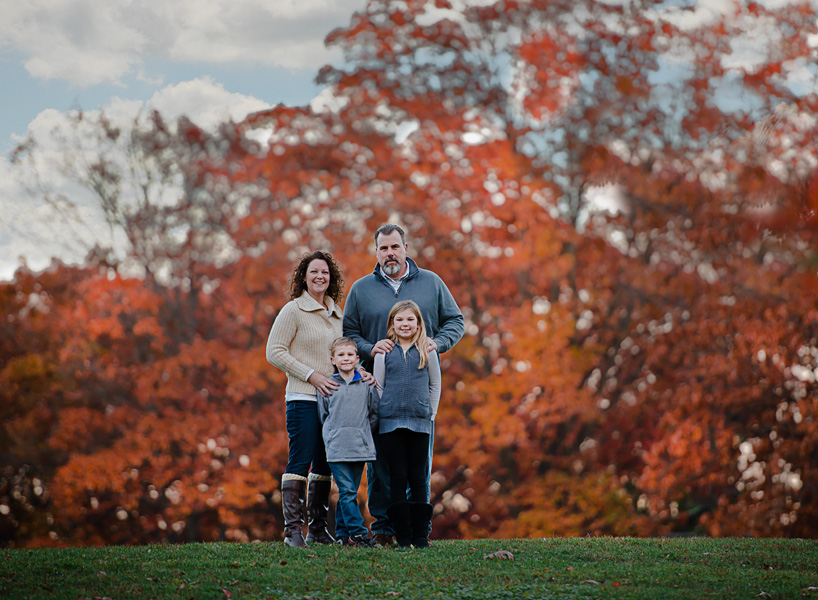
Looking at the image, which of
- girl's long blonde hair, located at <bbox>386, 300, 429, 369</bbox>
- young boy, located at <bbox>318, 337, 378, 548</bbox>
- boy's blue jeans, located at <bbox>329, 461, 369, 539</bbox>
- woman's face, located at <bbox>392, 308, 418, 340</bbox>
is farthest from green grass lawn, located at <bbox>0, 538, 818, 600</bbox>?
woman's face, located at <bbox>392, 308, 418, 340</bbox>

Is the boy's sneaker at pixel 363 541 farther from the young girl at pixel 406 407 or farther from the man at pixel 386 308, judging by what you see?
the young girl at pixel 406 407

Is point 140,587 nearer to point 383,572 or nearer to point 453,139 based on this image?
point 383,572

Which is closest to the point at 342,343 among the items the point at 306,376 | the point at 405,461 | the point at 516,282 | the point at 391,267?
the point at 306,376

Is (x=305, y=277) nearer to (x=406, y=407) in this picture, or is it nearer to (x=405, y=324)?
(x=405, y=324)

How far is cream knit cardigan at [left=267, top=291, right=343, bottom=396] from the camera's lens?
6.12m

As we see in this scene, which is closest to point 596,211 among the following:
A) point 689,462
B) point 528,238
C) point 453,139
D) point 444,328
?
point 528,238

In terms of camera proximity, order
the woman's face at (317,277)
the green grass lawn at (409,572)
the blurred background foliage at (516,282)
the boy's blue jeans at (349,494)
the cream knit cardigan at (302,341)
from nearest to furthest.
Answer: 1. the green grass lawn at (409,572)
2. the boy's blue jeans at (349,494)
3. the cream knit cardigan at (302,341)
4. the woman's face at (317,277)
5. the blurred background foliage at (516,282)

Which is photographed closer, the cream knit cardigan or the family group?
the family group

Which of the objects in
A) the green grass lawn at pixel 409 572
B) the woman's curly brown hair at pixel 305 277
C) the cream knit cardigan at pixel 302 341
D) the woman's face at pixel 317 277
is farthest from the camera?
the woman's curly brown hair at pixel 305 277

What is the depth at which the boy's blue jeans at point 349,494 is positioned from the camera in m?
5.92

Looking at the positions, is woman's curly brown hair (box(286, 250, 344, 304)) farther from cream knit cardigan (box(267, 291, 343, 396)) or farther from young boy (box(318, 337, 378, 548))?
young boy (box(318, 337, 378, 548))

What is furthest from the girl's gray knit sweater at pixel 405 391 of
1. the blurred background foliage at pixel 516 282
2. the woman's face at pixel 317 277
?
the blurred background foliage at pixel 516 282

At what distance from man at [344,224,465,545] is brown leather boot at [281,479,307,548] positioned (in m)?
0.50

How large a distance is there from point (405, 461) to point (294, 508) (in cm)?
93
